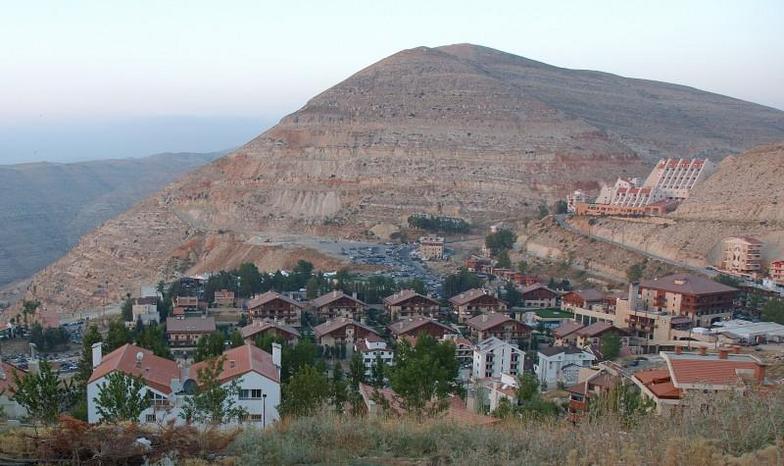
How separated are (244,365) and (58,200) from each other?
4263 inches

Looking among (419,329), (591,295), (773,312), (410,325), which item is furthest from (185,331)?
(773,312)

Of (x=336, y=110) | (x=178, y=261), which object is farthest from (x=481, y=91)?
(x=178, y=261)

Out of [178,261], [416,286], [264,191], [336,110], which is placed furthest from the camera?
[336,110]

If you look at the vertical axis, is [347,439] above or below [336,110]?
below

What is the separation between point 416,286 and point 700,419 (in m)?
24.6

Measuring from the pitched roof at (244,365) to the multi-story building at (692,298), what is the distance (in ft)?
55.8

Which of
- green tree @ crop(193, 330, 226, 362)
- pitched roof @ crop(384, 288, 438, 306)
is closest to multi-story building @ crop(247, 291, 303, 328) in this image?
pitched roof @ crop(384, 288, 438, 306)

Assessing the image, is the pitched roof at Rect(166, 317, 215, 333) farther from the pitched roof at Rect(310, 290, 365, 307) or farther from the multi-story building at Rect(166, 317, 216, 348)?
the pitched roof at Rect(310, 290, 365, 307)

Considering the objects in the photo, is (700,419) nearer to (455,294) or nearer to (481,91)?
(455,294)

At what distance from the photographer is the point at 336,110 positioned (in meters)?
67.3

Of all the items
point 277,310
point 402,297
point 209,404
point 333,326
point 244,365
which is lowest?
point 277,310

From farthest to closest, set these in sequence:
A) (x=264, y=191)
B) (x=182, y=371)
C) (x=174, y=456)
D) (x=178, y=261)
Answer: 1. (x=264, y=191)
2. (x=178, y=261)
3. (x=182, y=371)
4. (x=174, y=456)

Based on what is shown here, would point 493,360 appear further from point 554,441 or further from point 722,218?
point 722,218

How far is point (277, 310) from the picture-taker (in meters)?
26.7
